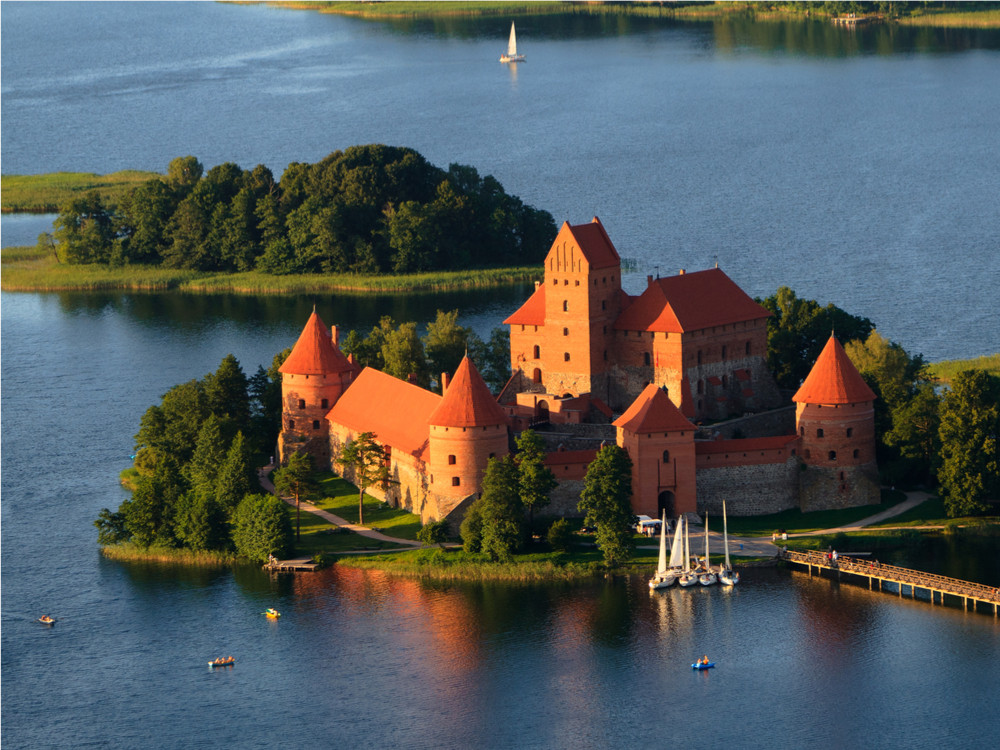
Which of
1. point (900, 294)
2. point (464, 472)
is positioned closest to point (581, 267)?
point (464, 472)

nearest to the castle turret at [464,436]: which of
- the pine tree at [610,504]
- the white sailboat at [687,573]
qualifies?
the pine tree at [610,504]

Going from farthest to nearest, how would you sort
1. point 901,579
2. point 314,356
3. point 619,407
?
point 314,356, point 619,407, point 901,579

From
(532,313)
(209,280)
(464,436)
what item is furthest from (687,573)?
(209,280)

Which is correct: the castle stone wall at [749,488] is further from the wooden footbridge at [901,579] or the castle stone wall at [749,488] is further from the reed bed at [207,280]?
the reed bed at [207,280]

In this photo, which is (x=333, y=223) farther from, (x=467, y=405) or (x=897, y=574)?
(x=897, y=574)

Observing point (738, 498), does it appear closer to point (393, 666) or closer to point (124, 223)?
point (393, 666)
